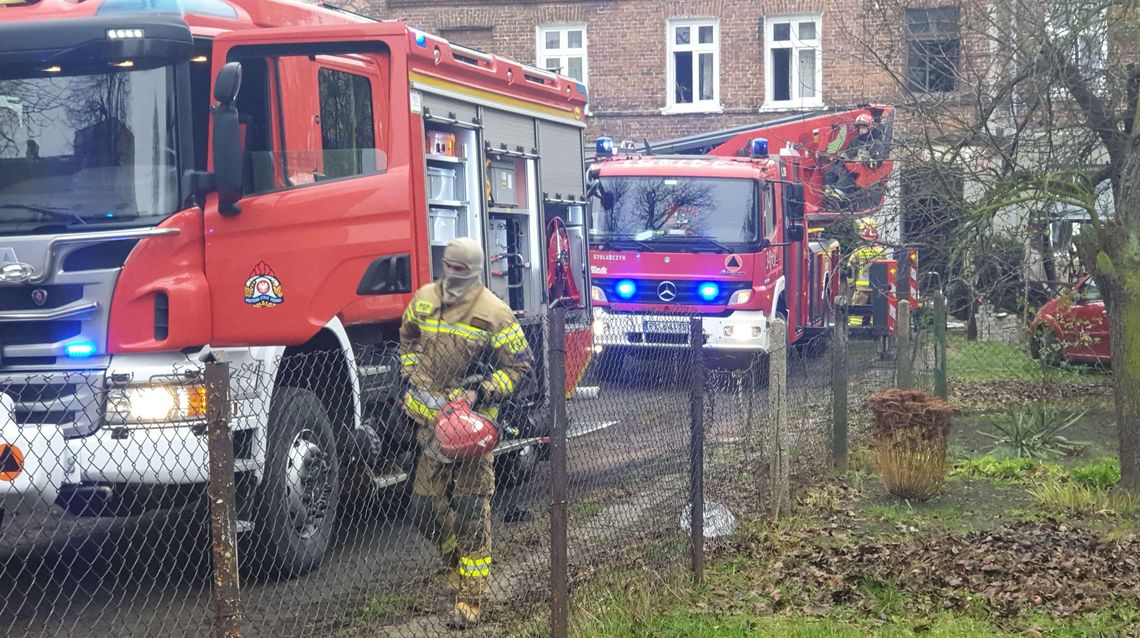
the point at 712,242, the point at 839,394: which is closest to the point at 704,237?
the point at 712,242

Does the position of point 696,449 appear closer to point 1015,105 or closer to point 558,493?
point 558,493

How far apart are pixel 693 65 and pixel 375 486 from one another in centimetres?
2330

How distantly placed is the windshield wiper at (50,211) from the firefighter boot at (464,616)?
2.75m

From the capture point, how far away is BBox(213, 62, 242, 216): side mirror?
6719mm

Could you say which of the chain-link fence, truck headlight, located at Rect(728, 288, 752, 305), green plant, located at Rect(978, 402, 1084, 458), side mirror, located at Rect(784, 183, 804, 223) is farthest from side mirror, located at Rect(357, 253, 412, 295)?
side mirror, located at Rect(784, 183, 804, 223)

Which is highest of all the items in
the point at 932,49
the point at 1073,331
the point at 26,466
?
the point at 932,49

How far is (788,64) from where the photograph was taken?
1113 inches

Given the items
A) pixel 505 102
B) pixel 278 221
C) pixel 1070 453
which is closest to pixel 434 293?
pixel 278 221

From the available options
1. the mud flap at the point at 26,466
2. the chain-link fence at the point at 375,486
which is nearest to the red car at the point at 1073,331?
the chain-link fence at the point at 375,486

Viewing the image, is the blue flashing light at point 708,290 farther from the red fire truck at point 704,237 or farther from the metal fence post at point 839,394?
the metal fence post at point 839,394

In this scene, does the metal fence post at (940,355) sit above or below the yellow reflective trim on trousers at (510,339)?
below

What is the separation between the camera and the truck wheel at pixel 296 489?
6637 millimetres

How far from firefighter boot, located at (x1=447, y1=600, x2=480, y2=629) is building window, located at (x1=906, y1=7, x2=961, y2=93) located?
26.6ft

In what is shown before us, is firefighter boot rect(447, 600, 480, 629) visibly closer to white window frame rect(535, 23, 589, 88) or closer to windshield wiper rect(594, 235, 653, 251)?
windshield wiper rect(594, 235, 653, 251)
